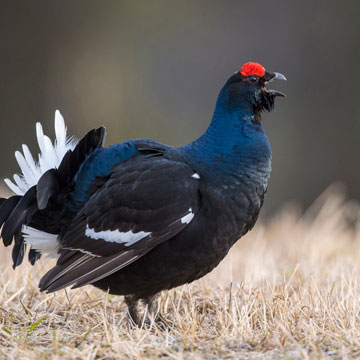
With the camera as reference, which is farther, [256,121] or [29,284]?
[29,284]

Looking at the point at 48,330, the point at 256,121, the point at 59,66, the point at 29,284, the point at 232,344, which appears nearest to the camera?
the point at 232,344

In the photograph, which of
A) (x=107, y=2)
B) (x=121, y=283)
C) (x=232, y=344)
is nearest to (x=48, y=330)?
(x=121, y=283)

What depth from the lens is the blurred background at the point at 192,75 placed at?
368 inches

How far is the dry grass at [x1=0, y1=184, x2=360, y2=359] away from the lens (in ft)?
8.64

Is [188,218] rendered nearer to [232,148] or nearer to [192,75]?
[232,148]

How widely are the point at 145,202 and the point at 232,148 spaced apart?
0.57m

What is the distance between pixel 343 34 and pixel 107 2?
12.5 ft

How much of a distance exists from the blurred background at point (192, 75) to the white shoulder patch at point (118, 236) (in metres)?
6.04

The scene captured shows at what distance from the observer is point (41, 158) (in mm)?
3738

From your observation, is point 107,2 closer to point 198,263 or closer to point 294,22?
point 294,22

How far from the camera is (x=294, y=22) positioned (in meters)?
10.6

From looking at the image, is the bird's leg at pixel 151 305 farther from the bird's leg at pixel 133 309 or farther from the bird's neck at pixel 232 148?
the bird's neck at pixel 232 148

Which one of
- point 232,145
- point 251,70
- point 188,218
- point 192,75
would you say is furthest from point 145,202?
point 192,75

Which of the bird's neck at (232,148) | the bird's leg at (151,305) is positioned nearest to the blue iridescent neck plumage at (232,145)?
the bird's neck at (232,148)
